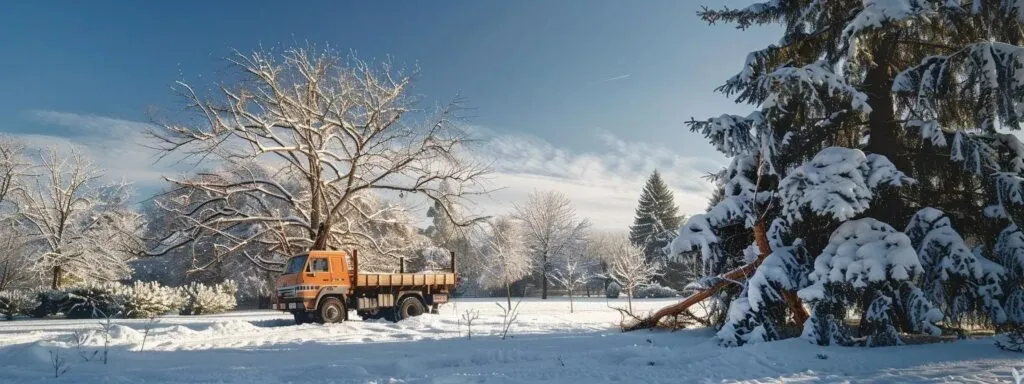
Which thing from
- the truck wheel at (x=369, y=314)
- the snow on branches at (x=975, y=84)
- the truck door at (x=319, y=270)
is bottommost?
the truck wheel at (x=369, y=314)

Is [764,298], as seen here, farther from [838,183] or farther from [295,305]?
[295,305]

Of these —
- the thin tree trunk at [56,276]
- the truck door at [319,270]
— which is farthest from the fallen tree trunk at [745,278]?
the thin tree trunk at [56,276]

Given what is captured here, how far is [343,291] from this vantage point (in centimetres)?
1652

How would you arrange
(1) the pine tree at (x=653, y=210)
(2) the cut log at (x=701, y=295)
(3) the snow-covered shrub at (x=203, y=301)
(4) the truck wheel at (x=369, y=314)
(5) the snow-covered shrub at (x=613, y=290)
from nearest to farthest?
(2) the cut log at (x=701, y=295) < (4) the truck wheel at (x=369, y=314) < (3) the snow-covered shrub at (x=203, y=301) < (5) the snow-covered shrub at (x=613, y=290) < (1) the pine tree at (x=653, y=210)

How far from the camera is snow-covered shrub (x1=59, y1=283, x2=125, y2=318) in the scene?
66.5ft

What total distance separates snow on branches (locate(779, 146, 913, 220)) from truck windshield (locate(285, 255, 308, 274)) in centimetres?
1253

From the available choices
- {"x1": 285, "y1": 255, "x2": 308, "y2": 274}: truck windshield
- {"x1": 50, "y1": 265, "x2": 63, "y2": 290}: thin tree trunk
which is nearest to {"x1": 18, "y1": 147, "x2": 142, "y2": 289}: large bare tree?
{"x1": 50, "y1": 265, "x2": 63, "y2": 290}: thin tree trunk

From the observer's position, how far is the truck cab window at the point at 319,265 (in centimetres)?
1606

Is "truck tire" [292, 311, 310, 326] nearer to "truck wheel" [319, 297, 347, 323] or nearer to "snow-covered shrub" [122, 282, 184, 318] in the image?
"truck wheel" [319, 297, 347, 323]

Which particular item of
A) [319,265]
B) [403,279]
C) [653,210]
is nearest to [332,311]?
[319,265]

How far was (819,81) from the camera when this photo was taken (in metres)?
9.16

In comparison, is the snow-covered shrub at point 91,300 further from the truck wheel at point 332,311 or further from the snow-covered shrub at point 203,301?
the truck wheel at point 332,311

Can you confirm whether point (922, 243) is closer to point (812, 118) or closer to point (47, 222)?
point (812, 118)

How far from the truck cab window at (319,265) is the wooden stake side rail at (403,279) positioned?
0.99m
